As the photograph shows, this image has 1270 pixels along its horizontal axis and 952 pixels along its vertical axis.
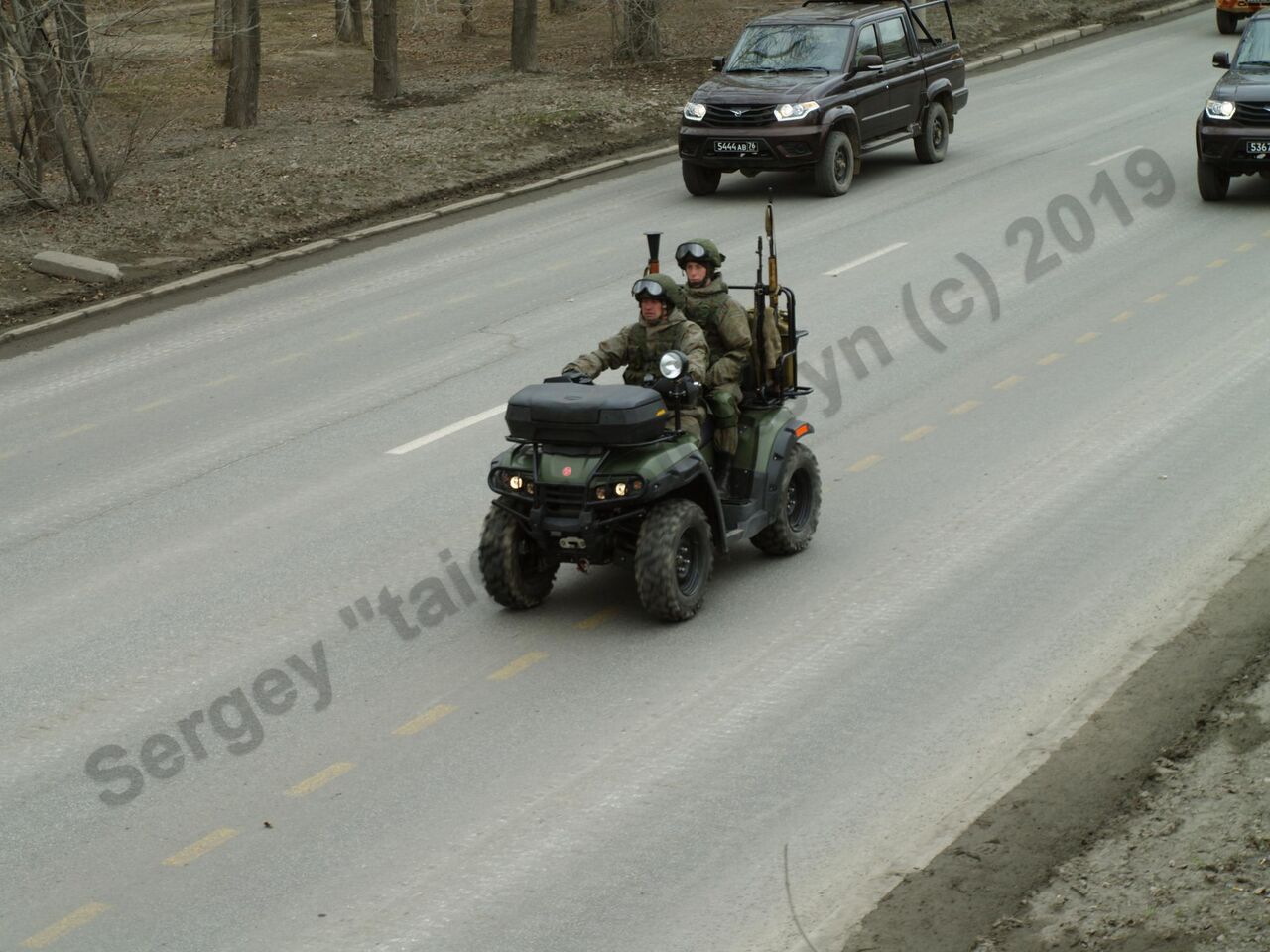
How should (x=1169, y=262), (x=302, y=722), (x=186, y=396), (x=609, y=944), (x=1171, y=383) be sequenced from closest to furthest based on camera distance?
(x=609, y=944) < (x=302, y=722) < (x=1171, y=383) < (x=186, y=396) < (x=1169, y=262)

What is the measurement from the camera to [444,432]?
13.3m


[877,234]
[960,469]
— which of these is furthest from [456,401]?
[877,234]

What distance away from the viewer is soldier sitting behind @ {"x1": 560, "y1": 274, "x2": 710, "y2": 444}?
32.7 ft

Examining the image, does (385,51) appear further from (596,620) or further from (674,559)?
(674,559)

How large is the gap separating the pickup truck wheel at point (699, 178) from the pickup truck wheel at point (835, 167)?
4.23ft

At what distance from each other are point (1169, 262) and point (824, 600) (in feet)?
29.2

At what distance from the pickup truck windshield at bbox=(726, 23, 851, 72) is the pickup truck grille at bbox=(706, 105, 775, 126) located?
129 cm

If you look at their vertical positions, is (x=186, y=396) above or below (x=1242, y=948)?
below

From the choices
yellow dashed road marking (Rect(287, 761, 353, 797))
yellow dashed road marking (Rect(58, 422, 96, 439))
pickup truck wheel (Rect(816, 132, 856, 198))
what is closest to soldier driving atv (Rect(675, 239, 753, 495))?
yellow dashed road marking (Rect(287, 761, 353, 797))

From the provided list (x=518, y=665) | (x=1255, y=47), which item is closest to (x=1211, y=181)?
(x=1255, y=47)

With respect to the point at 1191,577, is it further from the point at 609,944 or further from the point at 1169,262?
the point at 1169,262

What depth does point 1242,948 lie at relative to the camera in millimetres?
6012

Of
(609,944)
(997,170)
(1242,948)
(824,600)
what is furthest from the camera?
(997,170)

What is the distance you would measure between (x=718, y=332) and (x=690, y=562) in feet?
5.11
